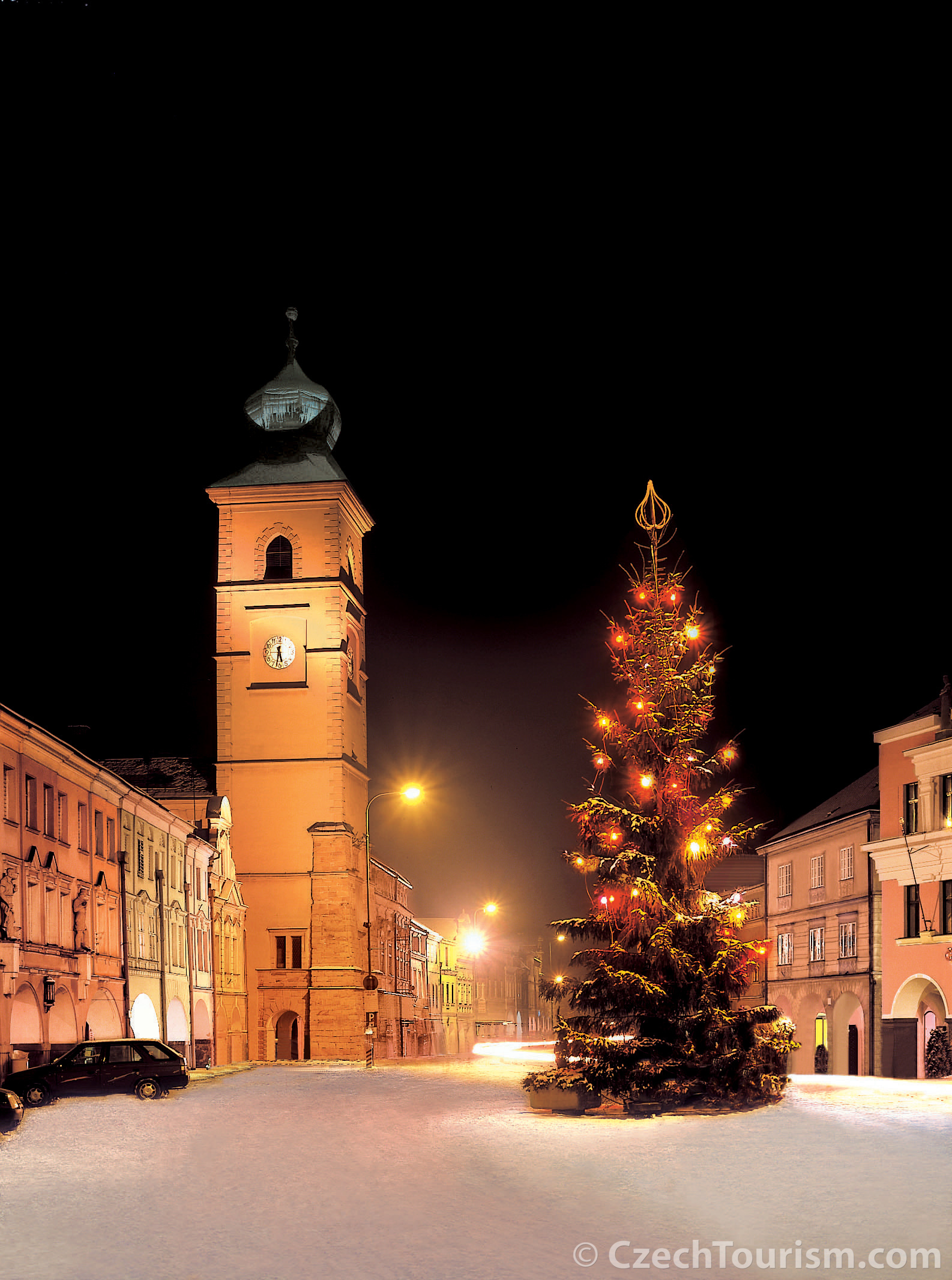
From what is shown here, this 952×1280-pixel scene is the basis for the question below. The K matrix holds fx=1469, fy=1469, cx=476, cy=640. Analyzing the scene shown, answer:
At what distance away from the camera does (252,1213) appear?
13266 mm

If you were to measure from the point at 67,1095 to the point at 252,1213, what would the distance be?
18156mm

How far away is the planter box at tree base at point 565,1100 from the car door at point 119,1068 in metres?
10.0

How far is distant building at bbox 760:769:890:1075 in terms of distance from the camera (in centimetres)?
5403

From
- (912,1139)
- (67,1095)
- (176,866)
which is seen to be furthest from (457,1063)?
(912,1139)

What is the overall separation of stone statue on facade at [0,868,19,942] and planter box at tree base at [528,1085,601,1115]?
1635 centimetres

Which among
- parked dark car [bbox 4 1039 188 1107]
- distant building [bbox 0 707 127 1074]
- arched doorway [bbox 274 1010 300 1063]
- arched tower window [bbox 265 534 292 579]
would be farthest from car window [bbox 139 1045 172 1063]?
arched tower window [bbox 265 534 292 579]

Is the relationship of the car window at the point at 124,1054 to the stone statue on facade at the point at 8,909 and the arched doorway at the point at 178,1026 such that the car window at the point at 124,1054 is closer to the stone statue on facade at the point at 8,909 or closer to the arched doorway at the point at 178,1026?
the stone statue on facade at the point at 8,909

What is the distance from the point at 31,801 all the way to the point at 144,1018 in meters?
13.6

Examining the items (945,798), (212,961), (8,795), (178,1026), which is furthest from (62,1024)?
(945,798)

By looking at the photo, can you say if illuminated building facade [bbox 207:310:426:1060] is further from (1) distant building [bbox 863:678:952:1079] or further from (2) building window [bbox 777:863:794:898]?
(1) distant building [bbox 863:678:952:1079]

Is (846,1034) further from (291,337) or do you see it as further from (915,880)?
(291,337)

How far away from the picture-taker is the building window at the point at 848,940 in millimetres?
55750

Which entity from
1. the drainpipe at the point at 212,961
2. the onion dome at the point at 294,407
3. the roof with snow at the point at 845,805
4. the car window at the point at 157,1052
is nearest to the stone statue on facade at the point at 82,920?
the car window at the point at 157,1052

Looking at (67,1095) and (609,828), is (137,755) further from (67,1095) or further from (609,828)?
(609,828)
